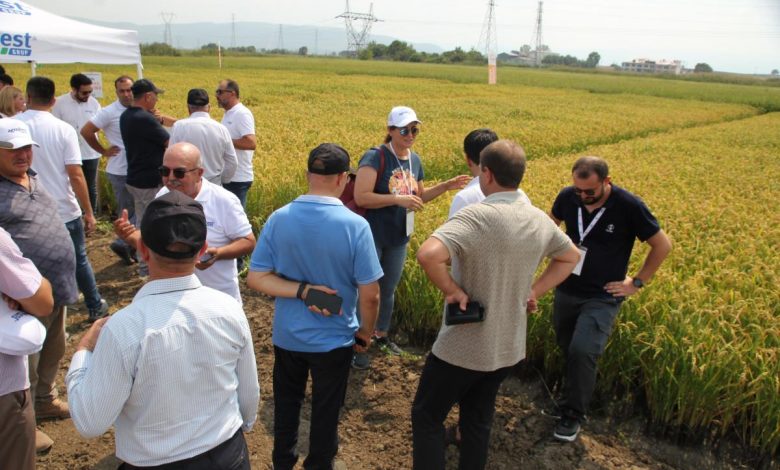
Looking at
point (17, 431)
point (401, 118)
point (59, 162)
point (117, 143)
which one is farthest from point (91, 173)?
point (17, 431)

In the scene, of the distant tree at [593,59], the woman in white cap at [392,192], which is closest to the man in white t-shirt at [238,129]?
the woman in white cap at [392,192]

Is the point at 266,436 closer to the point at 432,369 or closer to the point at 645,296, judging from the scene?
the point at 432,369

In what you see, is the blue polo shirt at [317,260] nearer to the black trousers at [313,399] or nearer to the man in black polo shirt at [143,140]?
the black trousers at [313,399]

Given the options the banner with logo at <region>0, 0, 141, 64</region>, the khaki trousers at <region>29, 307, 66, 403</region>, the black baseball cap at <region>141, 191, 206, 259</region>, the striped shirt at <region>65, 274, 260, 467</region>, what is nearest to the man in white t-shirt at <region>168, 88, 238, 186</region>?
the khaki trousers at <region>29, 307, 66, 403</region>

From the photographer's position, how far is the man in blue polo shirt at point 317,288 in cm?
305

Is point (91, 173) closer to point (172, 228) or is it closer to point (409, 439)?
point (409, 439)

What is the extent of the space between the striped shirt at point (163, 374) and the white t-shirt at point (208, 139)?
3.68 meters

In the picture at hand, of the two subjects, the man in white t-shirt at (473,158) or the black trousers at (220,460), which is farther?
the man in white t-shirt at (473,158)

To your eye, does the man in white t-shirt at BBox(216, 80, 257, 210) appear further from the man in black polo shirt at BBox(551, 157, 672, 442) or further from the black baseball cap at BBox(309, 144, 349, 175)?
the man in black polo shirt at BBox(551, 157, 672, 442)

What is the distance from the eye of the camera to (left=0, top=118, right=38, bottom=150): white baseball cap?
11.7ft

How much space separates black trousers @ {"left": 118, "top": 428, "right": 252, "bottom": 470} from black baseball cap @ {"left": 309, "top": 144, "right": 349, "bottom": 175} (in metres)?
1.39

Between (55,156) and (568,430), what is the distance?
16.4 ft

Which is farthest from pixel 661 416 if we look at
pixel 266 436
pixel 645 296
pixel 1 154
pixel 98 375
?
pixel 1 154

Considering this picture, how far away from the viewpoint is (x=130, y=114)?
6.00 m
